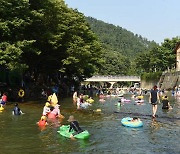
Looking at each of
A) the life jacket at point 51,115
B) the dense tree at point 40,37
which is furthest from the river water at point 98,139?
the dense tree at point 40,37

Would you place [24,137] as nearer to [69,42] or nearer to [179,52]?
[69,42]

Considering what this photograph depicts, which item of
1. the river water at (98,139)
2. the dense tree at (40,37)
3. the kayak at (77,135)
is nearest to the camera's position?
the river water at (98,139)

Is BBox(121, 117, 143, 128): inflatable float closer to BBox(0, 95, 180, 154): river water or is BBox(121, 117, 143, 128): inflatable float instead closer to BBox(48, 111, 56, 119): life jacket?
BBox(0, 95, 180, 154): river water

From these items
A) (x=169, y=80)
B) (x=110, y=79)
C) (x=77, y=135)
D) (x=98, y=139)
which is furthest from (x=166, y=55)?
(x=77, y=135)

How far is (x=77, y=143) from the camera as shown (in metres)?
15.9

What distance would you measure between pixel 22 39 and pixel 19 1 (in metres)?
4.29

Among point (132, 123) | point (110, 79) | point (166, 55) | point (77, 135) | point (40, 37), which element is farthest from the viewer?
point (110, 79)

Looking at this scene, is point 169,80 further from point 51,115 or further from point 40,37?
point 51,115

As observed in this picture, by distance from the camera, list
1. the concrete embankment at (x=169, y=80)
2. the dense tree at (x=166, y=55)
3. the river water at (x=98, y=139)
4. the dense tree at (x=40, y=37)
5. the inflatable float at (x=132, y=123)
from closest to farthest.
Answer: the river water at (x=98, y=139) < the inflatable float at (x=132, y=123) < the dense tree at (x=40, y=37) < the concrete embankment at (x=169, y=80) < the dense tree at (x=166, y=55)

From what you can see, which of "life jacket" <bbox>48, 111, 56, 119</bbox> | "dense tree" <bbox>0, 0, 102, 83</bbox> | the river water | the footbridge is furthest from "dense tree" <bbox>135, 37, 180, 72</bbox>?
the river water

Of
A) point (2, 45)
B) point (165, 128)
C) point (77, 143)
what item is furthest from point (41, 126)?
point (2, 45)

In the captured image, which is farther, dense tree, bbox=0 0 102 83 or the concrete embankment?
the concrete embankment

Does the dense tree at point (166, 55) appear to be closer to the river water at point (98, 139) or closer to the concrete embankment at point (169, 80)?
the concrete embankment at point (169, 80)

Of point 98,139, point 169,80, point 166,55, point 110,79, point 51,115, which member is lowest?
point 98,139
